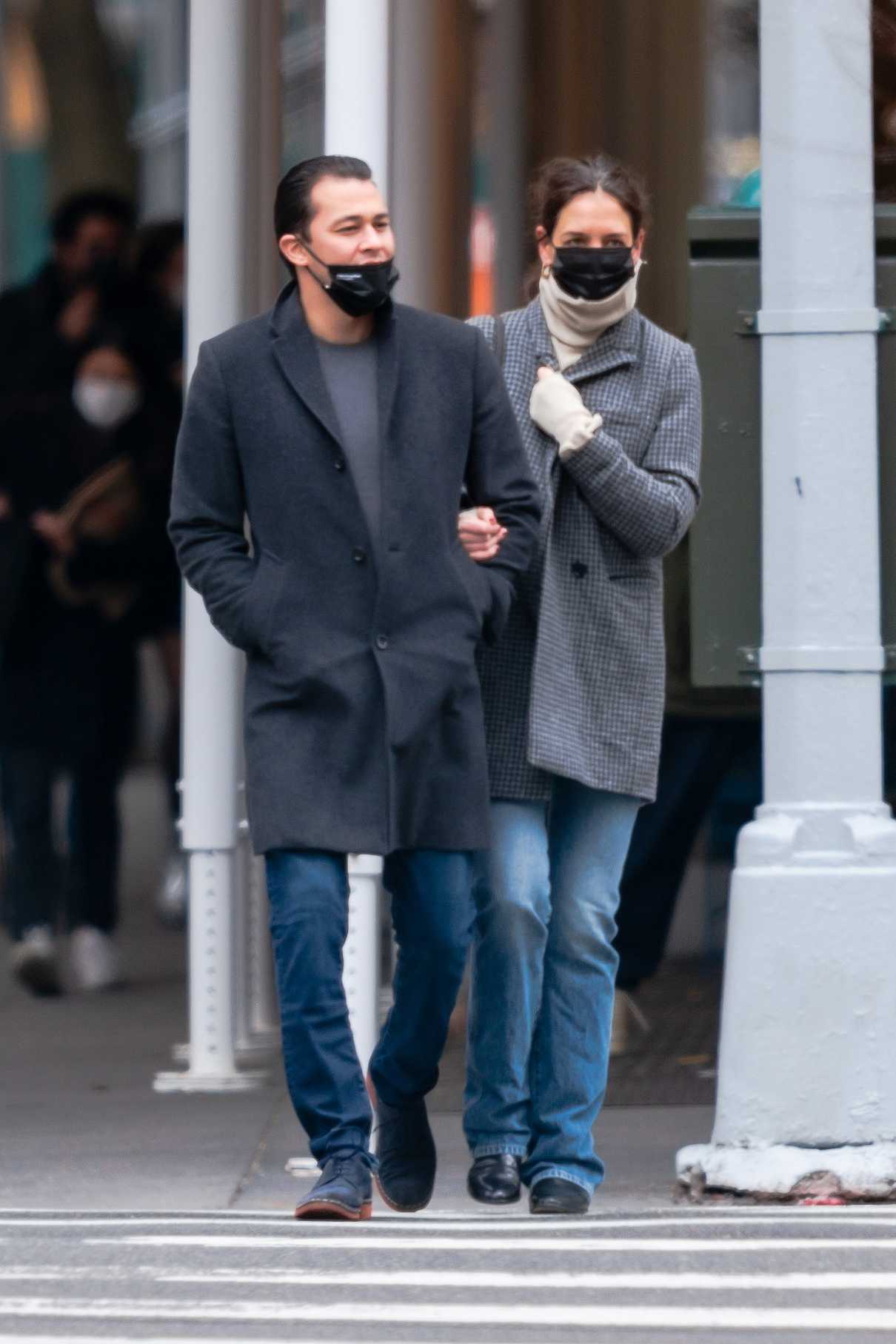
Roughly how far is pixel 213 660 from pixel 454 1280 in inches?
102

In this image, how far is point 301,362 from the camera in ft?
16.2

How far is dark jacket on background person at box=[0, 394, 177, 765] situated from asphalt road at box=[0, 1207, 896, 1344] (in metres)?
3.67

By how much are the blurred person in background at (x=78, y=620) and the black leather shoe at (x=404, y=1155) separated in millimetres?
3410

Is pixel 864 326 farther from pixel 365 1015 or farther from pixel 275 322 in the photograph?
pixel 365 1015

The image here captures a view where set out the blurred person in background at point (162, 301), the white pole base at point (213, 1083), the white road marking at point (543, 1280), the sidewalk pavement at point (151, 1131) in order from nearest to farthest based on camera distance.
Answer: the white road marking at point (543, 1280)
the sidewalk pavement at point (151, 1131)
the white pole base at point (213, 1083)
the blurred person in background at point (162, 301)

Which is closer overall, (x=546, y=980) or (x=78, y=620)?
(x=546, y=980)

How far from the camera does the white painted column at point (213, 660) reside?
6.60 meters

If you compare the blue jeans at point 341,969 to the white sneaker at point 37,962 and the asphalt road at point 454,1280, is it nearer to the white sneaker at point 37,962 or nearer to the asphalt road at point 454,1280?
the asphalt road at point 454,1280

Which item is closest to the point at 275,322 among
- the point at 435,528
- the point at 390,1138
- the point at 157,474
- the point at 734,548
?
the point at 435,528

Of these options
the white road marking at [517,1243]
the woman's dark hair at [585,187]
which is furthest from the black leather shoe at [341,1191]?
the woman's dark hair at [585,187]

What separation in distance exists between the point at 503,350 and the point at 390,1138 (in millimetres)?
1437

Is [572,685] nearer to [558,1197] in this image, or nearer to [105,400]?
[558,1197]

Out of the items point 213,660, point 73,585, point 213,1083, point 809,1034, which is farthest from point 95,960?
point 809,1034

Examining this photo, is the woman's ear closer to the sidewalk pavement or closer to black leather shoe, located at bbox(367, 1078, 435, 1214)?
black leather shoe, located at bbox(367, 1078, 435, 1214)
